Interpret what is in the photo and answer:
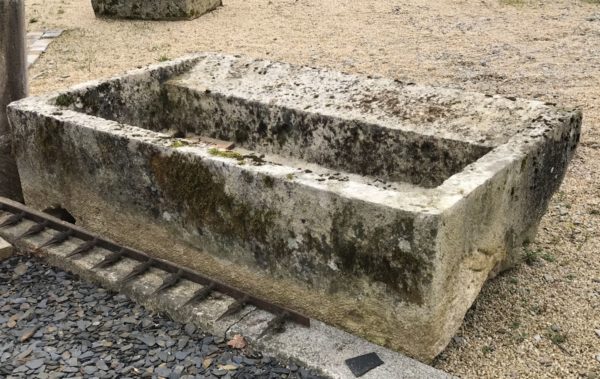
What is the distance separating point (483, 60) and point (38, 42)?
24.5ft

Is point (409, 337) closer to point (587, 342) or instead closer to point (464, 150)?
point (587, 342)

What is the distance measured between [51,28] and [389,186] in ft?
32.3

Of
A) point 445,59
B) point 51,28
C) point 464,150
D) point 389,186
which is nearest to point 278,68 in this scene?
point 389,186

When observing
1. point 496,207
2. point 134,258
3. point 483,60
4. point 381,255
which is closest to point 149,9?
point 483,60

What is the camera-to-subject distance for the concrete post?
528 centimetres

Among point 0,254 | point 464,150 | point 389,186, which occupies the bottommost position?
point 0,254

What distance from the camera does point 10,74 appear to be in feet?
17.9

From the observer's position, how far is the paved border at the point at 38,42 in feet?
34.9

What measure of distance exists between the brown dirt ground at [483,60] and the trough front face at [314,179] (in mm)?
302

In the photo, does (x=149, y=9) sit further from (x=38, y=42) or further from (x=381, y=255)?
(x=381, y=255)

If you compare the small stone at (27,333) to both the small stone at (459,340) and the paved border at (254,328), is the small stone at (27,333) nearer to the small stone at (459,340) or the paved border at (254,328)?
the paved border at (254,328)

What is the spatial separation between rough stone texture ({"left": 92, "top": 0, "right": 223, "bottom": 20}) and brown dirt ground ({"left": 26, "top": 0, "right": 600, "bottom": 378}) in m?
0.23

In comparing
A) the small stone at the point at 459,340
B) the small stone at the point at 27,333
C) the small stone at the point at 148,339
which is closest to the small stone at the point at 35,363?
the small stone at the point at 27,333

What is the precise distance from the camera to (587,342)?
Result: 377cm
